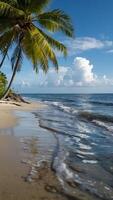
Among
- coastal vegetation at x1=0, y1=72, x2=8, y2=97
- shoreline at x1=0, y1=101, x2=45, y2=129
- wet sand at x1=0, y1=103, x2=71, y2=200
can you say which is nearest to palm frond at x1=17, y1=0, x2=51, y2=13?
shoreline at x1=0, y1=101, x2=45, y2=129

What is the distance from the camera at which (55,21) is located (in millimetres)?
22734

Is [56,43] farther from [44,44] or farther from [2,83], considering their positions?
[2,83]

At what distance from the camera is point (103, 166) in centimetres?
722

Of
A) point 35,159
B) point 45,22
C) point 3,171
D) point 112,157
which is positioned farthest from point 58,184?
point 45,22

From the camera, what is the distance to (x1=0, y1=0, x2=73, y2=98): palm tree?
2172 cm

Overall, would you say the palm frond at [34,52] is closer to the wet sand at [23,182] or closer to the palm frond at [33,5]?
the palm frond at [33,5]

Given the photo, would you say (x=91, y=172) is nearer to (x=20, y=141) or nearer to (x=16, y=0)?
(x=20, y=141)

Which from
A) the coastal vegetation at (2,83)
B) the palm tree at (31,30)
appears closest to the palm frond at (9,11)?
the palm tree at (31,30)

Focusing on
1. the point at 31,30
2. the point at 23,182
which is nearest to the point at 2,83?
the point at 31,30

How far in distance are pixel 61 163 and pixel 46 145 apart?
2.06 meters

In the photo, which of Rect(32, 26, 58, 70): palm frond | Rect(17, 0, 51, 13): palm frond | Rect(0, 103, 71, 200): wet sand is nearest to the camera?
Rect(0, 103, 71, 200): wet sand

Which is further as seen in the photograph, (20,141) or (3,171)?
(20,141)

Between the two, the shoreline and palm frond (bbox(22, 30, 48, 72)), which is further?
palm frond (bbox(22, 30, 48, 72))

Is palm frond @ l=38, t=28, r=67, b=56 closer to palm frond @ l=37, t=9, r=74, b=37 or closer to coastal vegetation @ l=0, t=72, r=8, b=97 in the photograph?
palm frond @ l=37, t=9, r=74, b=37
